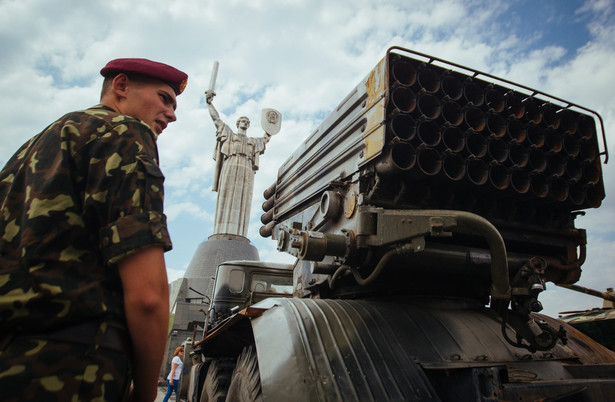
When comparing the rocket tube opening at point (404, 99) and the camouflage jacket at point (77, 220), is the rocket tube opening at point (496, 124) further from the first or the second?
the camouflage jacket at point (77, 220)

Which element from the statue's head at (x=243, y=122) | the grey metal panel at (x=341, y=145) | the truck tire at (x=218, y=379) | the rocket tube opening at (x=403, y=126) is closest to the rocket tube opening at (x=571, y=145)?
the rocket tube opening at (x=403, y=126)

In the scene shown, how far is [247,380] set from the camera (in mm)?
3037

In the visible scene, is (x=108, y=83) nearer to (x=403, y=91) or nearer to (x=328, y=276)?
(x=403, y=91)

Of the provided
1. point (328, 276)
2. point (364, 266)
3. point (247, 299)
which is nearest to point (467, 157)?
point (364, 266)

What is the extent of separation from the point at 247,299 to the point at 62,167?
18.9ft

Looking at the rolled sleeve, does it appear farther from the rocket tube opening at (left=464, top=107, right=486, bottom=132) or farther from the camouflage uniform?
the rocket tube opening at (left=464, top=107, right=486, bottom=132)

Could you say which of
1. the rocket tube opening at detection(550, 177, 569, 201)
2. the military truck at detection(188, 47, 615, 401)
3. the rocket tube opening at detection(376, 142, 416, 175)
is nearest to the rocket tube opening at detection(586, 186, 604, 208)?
the military truck at detection(188, 47, 615, 401)

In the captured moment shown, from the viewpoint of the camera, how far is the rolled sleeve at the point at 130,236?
3.83ft

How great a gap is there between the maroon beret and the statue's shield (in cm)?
2269

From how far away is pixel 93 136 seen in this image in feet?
4.33

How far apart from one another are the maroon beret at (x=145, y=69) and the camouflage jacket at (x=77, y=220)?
0.89ft

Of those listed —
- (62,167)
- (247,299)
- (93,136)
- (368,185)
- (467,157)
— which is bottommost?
(247,299)

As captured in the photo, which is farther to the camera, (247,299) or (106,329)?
(247,299)

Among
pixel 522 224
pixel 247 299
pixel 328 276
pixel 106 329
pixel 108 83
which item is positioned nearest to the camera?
pixel 106 329
